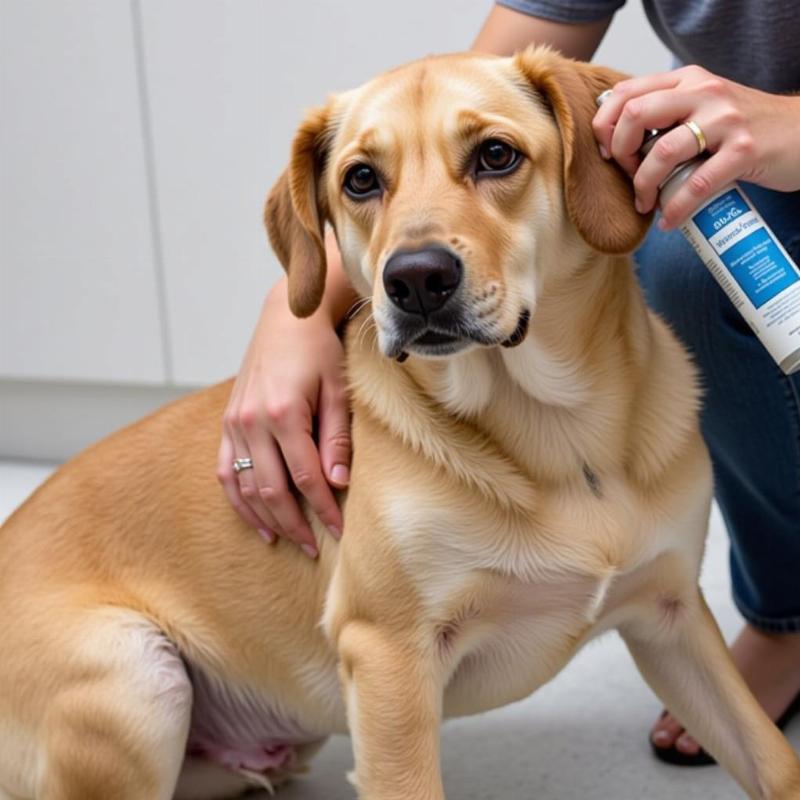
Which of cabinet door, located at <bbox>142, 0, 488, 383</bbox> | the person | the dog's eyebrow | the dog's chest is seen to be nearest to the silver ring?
the person

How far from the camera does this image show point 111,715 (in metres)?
1.36

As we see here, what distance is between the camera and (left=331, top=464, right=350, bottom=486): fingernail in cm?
133

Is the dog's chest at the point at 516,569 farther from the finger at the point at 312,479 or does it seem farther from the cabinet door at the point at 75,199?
the cabinet door at the point at 75,199

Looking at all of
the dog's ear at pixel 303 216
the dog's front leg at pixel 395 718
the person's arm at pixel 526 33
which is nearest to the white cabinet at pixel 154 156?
the person's arm at pixel 526 33

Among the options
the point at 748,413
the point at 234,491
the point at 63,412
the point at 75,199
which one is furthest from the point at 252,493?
the point at 63,412

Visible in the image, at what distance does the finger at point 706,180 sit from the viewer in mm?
1120

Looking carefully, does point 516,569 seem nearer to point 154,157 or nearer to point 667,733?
point 667,733

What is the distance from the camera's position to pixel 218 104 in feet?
8.68

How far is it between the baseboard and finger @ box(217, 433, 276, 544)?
4.90 ft

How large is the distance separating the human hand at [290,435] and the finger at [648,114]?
1.34ft

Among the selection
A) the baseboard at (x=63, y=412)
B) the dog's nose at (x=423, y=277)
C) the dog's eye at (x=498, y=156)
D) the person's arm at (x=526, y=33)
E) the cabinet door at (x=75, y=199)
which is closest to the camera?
the dog's nose at (x=423, y=277)

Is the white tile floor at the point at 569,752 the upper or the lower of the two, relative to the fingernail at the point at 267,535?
lower

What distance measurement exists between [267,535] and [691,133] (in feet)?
1.99

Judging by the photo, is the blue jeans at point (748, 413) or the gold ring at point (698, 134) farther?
the blue jeans at point (748, 413)
